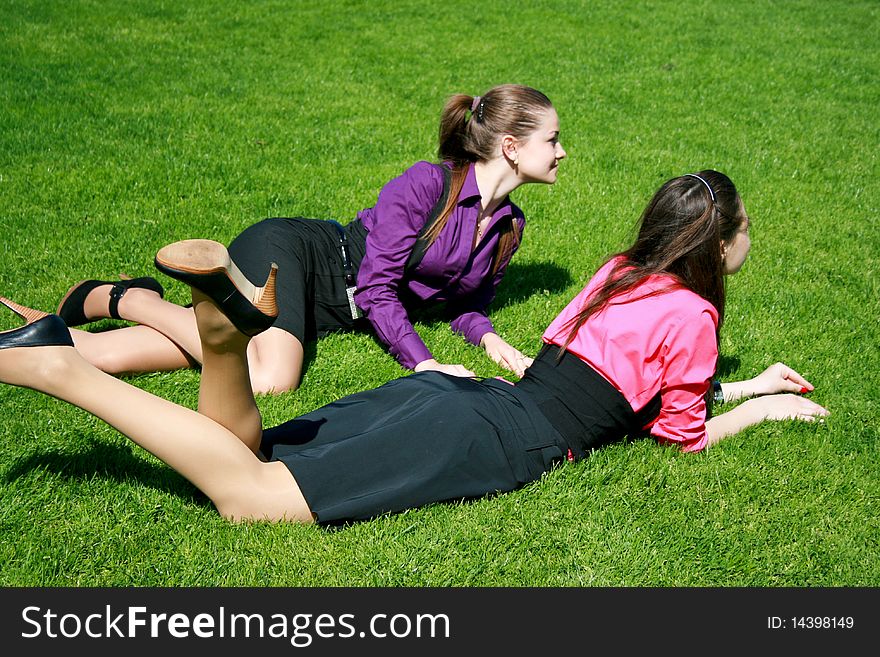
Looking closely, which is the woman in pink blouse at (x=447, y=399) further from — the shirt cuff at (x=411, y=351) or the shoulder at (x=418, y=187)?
the shoulder at (x=418, y=187)

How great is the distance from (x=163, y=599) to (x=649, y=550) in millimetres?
1982

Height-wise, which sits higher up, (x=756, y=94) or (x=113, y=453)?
(x=756, y=94)

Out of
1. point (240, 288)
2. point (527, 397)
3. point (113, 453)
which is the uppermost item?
point (240, 288)

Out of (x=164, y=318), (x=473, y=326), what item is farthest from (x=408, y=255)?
(x=164, y=318)

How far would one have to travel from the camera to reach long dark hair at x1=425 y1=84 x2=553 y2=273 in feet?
16.6

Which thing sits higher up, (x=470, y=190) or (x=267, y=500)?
(x=470, y=190)

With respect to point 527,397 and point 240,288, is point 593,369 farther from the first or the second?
point 240,288

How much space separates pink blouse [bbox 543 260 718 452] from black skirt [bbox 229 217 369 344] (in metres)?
1.74

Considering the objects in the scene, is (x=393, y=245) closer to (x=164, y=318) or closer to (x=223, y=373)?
(x=164, y=318)

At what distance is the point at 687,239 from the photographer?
389 centimetres

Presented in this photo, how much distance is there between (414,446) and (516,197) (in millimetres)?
4603

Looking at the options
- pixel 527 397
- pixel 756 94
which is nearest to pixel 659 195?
pixel 527 397

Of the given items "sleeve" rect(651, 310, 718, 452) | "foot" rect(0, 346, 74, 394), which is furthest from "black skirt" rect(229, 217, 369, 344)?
"sleeve" rect(651, 310, 718, 452)

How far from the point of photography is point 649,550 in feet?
12.0
